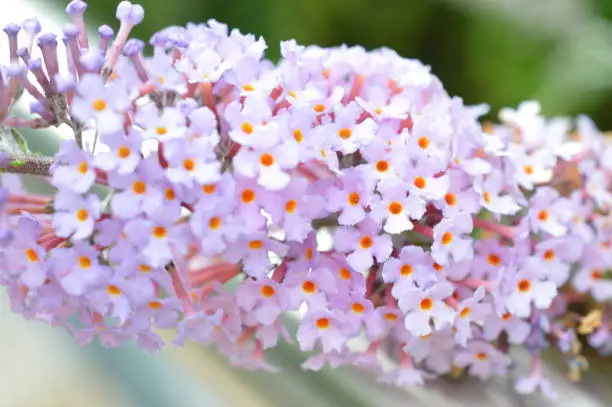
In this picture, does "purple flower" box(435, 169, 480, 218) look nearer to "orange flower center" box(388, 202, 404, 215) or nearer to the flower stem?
"orange flower center" box(388, 202, 404, 215)

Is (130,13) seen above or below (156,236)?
above

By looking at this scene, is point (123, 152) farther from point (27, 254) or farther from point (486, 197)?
point (486, 197)

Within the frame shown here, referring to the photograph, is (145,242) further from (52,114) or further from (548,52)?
(548,52)

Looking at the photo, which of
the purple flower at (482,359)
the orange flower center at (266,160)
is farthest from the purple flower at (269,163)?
the purple flower at (482,359)

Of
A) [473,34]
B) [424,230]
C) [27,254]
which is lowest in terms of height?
[27,254]

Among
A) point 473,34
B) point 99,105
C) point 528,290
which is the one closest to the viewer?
point 99,105

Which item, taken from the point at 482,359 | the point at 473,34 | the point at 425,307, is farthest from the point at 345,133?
the point at 473,34

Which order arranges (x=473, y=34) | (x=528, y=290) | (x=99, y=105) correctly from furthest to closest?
1. (x=473, y=34)
2. (x=528, y=290)
3. (x=99, y=105)

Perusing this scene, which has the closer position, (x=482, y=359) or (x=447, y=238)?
(x=447, y=238)
